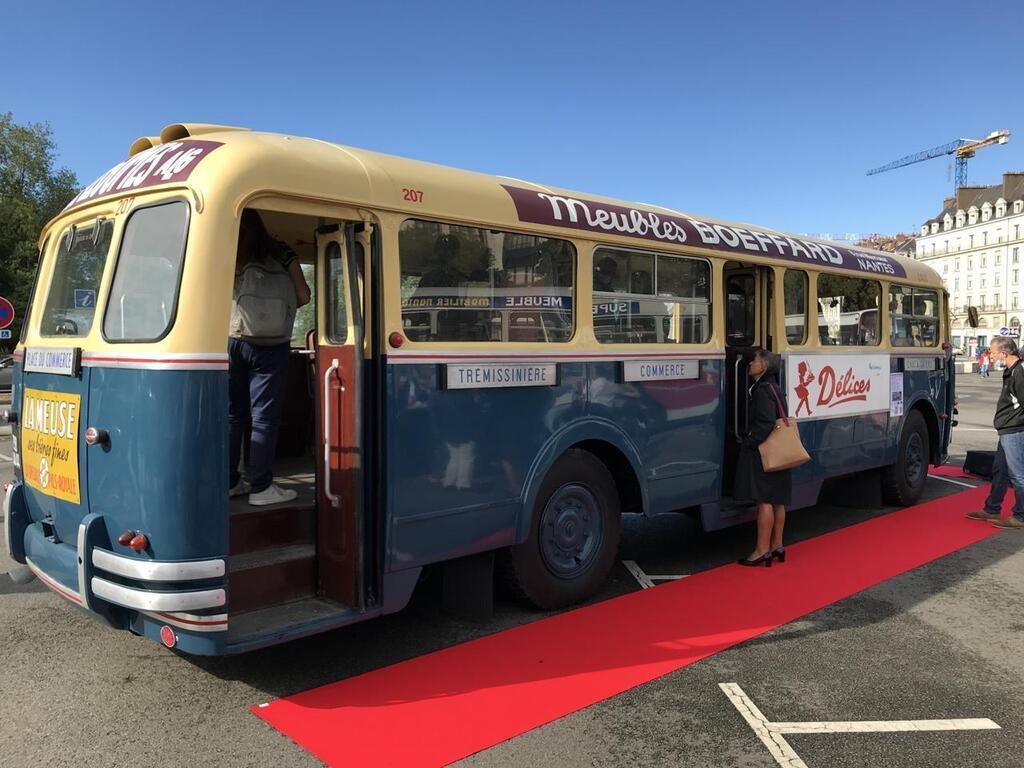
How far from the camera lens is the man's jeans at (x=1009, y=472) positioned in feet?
24.0

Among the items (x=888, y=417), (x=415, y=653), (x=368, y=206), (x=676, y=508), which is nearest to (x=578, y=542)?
(x=676, y=508)

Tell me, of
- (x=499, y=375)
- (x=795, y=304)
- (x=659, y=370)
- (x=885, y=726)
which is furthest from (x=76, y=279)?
(x=795, y=304)

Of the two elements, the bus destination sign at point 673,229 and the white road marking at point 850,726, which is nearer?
the white road marking at point 850,726

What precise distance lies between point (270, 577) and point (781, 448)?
12.0 feet

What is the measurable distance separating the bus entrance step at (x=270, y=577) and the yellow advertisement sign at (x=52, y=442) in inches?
32.4

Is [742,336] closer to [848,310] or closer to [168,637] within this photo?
[848,310]

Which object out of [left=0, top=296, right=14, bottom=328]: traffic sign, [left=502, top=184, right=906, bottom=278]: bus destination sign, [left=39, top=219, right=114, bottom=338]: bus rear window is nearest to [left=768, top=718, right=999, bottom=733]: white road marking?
[left=502, top=184, right=906, bottom=278]: bus destination sign

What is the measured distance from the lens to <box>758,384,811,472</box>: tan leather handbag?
5.60 metres

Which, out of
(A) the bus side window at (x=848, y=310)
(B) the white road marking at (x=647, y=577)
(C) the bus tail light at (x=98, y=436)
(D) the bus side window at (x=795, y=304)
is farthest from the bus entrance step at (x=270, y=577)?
(A) the bus side window at (x=848, y=310)

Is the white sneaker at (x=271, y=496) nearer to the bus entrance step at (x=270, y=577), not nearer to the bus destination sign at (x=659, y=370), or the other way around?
the bus entrance step at (x=270, y=577)

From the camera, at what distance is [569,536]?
16.0 ft

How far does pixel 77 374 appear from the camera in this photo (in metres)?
3.61

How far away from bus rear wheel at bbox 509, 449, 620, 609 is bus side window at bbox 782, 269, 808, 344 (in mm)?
2407

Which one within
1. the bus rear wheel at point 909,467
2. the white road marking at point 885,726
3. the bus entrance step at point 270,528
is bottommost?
the white road marking at point 885,726
